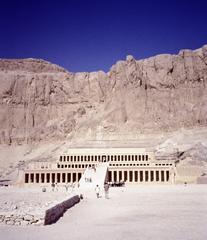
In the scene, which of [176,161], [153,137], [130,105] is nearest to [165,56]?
[130,105]

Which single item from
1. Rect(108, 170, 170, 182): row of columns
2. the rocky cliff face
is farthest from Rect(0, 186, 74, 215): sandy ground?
the rocky cliff face

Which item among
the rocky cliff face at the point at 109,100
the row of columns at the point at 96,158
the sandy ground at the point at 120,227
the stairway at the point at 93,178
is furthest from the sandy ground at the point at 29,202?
the rocky cliff face at the point at 109,100

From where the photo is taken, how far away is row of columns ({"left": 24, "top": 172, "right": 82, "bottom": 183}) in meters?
96.9

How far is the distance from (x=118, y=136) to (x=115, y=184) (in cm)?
5236

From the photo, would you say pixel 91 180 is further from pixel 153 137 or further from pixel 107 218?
pixel 153 137

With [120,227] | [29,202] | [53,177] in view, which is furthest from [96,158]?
[120,227]

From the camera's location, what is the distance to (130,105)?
477 feet

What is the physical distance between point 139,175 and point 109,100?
57692 mm

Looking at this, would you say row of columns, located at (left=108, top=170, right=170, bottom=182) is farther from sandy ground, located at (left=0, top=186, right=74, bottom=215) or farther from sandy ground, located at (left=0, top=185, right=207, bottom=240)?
sandy ground, located at (left=0, top=185, right=207, bottom=240)

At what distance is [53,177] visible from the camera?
97375mm

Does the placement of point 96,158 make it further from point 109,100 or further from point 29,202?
point 29,202

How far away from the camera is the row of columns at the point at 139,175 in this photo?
96.1m

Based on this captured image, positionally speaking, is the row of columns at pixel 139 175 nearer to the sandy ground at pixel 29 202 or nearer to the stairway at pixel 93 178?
the stairway at pixel 93 178

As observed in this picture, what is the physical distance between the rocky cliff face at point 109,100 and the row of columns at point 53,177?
1658 inches
